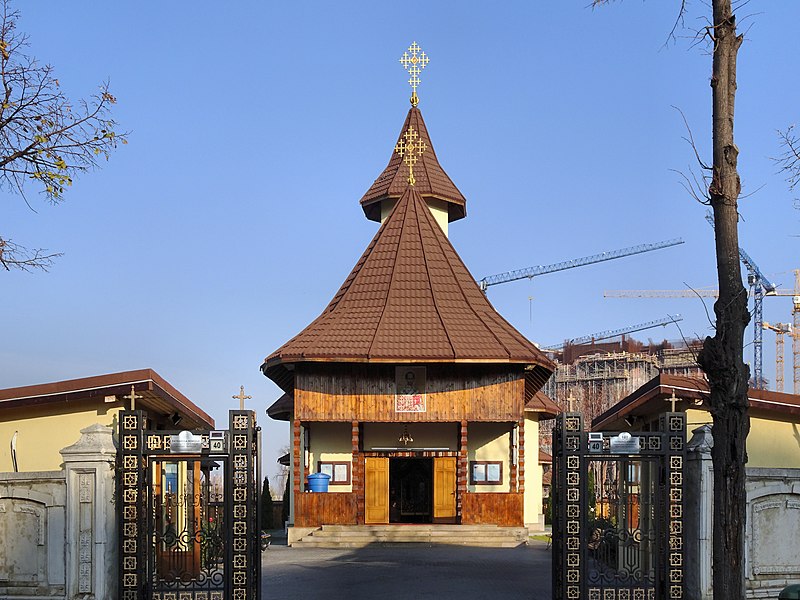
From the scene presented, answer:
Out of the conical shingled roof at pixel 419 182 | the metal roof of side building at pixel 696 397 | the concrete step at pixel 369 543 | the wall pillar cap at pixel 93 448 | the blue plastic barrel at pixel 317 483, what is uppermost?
the conical shingled roof at pixel 419 182

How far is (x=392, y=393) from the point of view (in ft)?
92.4

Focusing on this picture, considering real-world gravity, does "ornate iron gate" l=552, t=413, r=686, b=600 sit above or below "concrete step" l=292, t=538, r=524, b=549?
above

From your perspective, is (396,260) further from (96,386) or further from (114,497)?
(114,497)

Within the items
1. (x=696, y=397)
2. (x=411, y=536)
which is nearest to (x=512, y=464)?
(x=411, y=536)

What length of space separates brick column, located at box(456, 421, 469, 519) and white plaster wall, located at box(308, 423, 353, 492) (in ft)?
9.50

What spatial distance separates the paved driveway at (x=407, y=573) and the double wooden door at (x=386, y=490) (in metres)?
3.46

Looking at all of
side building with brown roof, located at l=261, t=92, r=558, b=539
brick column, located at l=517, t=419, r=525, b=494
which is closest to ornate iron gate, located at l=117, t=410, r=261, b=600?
side building with brown roof, located at l=261, t=92, r=558, b=539

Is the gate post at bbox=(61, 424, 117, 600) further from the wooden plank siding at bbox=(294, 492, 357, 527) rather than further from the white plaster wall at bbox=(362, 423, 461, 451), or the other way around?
the white plaster wall at bbox=(362, 423, 461, 451)

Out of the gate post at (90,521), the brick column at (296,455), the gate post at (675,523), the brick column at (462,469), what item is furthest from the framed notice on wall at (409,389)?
the gate post at (90,521)

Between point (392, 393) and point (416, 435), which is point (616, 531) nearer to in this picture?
point (392, 393)

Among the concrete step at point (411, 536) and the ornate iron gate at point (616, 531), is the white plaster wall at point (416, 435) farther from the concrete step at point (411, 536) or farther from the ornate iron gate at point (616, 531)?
the ornate iron gate at point (616, 531)

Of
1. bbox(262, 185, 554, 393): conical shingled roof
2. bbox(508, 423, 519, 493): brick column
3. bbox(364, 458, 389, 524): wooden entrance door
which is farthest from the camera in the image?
bbox(508, 423, 519, 493): brick column

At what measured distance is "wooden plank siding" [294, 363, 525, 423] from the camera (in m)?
28.0

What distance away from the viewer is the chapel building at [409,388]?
27.8 m
